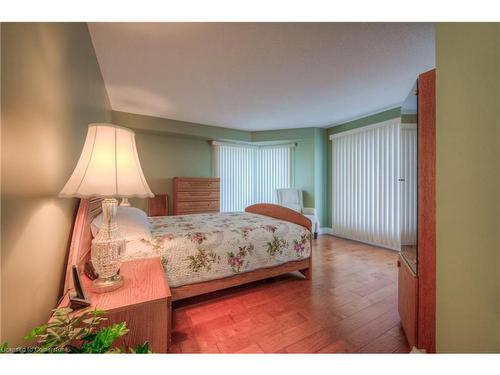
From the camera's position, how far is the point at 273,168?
4.90 metres

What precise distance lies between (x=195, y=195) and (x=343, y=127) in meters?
3.45

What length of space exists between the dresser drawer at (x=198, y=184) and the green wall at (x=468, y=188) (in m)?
3.69

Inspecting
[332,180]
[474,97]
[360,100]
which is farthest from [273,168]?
[474,97]

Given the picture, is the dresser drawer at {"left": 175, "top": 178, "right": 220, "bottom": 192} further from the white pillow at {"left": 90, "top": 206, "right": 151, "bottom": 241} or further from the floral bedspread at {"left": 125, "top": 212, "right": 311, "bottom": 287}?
the white pillow at {"left": 90, "top": 206, "right": 151, "bottom": 241}

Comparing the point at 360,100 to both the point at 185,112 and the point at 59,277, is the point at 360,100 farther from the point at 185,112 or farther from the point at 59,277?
the point at 59,277

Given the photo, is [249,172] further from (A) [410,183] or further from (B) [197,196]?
(A) [410,183]

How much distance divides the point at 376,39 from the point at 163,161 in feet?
12.4

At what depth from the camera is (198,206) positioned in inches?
158

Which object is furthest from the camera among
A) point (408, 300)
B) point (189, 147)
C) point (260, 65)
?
point (189, 147)

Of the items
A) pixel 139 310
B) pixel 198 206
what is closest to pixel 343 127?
pixel 198 206

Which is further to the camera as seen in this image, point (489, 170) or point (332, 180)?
point (332, 180)

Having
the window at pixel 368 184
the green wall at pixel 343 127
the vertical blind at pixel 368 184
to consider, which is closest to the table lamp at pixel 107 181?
the window at pixel 368 184

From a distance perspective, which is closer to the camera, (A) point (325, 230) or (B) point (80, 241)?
(B) point (80, 241)

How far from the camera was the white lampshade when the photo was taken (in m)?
Result: 0.83
